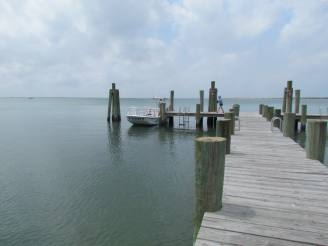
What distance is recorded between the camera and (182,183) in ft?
33.5

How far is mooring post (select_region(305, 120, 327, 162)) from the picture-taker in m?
6.31

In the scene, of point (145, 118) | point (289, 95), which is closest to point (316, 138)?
point (289, 95)

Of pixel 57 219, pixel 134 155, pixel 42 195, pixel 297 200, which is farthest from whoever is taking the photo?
pixel 134 155

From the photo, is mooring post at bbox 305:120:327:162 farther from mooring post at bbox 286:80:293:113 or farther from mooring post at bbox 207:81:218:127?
mooring post at bbox 207:81:218:127

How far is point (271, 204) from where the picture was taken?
3.99m

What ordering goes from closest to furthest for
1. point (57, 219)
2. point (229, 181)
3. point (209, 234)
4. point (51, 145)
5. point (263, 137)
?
point (209, 234), point (229, 181), point (57, 219), point (263, 137), point (51, 145)

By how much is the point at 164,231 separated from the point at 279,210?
3.73 metres

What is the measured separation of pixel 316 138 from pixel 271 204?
10.8 ft

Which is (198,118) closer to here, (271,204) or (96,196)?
(96,196)

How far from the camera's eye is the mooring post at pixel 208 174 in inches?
141

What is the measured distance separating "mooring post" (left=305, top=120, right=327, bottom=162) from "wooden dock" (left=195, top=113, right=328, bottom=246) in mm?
267

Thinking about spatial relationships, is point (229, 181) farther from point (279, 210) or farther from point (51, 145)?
point (51, 145)

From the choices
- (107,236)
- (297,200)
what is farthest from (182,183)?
(297,200)

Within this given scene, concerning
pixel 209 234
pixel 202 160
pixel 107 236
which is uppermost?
pixel 202 160
